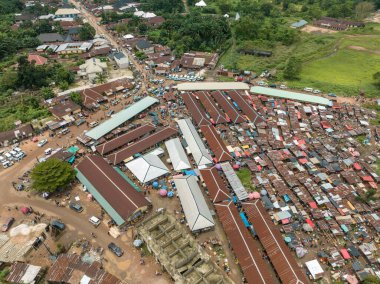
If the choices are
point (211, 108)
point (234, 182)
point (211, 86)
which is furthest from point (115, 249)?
point (211, 86)

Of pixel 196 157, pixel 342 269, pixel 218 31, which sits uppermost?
pixel 218 31

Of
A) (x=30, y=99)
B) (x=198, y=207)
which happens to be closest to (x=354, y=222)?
(x=198, y=207)

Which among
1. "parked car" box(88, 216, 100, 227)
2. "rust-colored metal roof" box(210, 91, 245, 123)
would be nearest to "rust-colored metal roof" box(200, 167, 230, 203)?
"rust-colored metal roof" box(210, 91, 245, 123)

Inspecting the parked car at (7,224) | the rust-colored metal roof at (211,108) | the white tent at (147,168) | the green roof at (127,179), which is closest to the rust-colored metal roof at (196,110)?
the rust-colored metal roof at (211,108)

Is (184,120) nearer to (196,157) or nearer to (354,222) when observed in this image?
(196,157)

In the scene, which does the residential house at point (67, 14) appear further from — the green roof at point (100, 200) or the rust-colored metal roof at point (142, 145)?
the green roof at point (100, 200)

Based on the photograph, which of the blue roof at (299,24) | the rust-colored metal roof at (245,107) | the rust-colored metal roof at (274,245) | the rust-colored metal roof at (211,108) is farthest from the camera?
the blue roof at (299,24)
